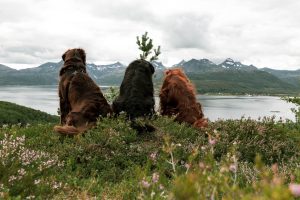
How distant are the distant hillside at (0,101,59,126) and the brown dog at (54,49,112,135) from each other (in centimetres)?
5806

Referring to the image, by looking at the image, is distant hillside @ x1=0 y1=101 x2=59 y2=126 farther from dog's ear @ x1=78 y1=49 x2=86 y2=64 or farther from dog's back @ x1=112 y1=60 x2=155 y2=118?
dog's back @ x1=112 y1=60 x2=155 y2=118

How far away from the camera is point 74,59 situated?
13250 mm

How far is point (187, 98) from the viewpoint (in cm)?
1331

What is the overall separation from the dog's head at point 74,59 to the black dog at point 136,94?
57.6 inches

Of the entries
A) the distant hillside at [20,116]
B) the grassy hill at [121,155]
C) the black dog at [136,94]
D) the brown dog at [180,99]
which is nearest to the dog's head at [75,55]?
the black dog at [136,94]

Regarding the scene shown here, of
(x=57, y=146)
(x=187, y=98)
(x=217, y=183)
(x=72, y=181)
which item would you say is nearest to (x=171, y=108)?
(x=187, y=98)

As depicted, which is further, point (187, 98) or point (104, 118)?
point (187, 98)

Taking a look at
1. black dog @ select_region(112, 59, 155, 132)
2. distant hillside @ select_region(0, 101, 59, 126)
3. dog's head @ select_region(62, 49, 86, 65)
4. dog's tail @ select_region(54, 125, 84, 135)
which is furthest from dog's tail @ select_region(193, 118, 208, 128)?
distant hillside @ select_region(0, 101, 59, 126)

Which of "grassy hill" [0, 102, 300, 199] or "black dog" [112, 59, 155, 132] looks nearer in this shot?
"grassy hill" [0, 102, 300, 199]

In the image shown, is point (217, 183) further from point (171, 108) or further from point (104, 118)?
point (171, 108)

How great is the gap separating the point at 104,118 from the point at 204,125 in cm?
311

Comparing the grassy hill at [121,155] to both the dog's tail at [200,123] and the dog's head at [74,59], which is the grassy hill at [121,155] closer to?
the dog's tail at [200,123]

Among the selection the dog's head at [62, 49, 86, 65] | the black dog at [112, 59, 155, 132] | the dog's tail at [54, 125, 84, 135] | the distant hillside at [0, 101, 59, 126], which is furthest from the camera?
the distant hillside at [0, 101, 59, 126]

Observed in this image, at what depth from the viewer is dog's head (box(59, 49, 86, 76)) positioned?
1309 centimetres
